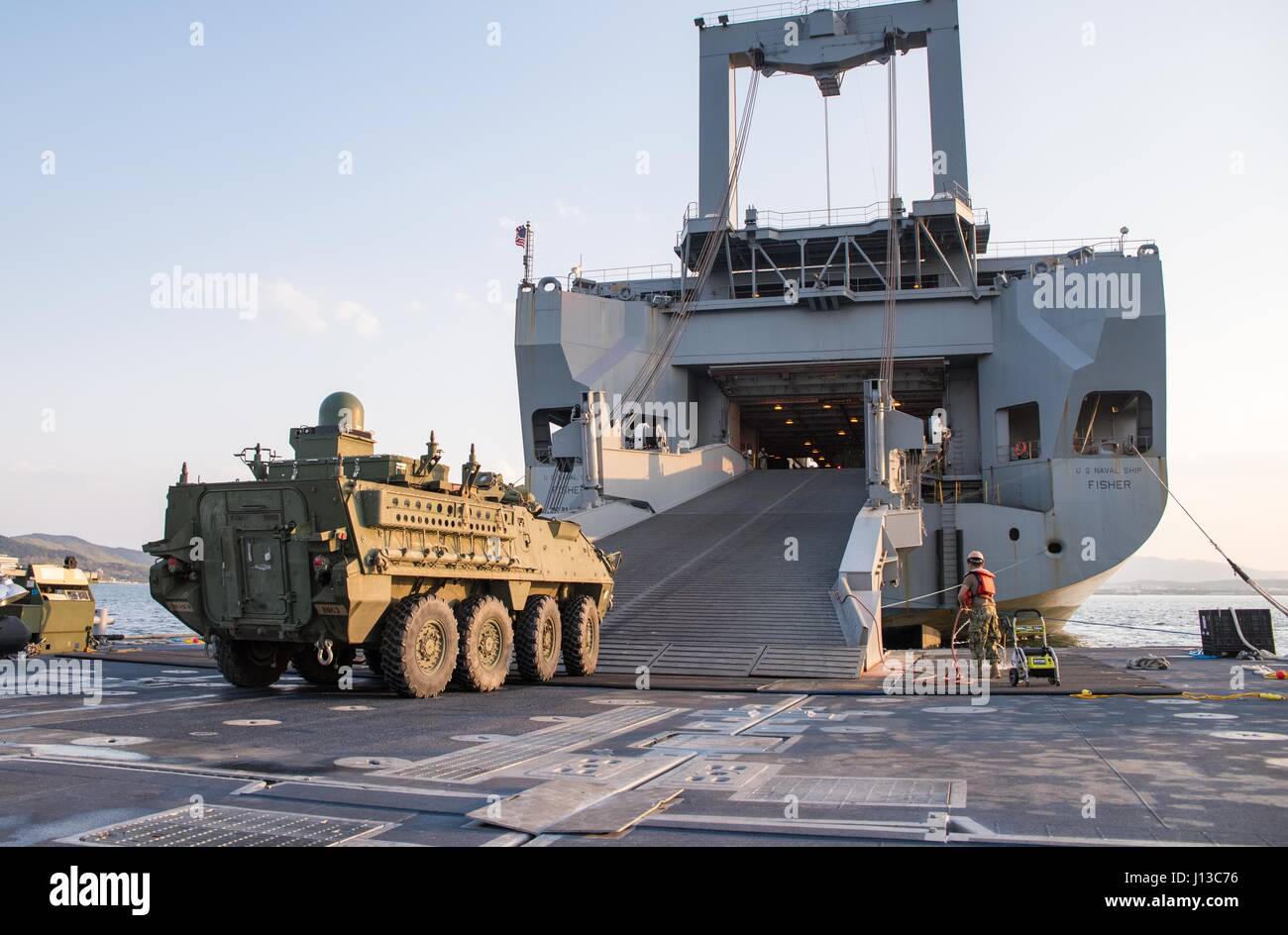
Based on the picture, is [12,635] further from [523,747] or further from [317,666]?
[523,747]

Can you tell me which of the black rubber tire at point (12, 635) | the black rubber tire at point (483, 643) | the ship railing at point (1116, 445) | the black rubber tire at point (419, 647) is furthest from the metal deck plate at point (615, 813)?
the ship railing at point (1116, 445)

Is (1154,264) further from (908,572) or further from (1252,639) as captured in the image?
(1252,639)

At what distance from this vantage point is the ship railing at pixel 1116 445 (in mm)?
28150

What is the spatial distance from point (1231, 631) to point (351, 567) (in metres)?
14.0

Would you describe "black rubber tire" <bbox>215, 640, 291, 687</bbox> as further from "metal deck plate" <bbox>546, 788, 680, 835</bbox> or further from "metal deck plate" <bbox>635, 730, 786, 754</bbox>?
"metal deck plate" <bbox>546, 788, 680, 835</bbox>

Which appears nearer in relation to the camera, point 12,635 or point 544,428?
point 12,635

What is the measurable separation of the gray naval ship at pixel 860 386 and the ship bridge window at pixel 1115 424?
0.07 m

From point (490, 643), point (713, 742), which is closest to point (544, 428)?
point (490, 643)

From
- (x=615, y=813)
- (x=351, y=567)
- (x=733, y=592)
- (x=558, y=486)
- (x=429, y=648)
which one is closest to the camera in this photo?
(x=615, y=813)

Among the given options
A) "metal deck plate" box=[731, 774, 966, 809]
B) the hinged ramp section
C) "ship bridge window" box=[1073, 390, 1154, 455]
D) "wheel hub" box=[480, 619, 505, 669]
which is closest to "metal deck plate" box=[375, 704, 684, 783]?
"metal deck plate" box=[731, 774, 966, 809]

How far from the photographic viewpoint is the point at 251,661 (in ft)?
40.3

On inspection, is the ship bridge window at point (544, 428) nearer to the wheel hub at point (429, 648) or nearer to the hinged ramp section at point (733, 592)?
the hinged ramp section at point (733, 592)

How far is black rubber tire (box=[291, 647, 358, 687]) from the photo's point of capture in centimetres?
1280

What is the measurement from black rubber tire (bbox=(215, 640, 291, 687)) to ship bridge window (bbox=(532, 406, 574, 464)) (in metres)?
20.3
